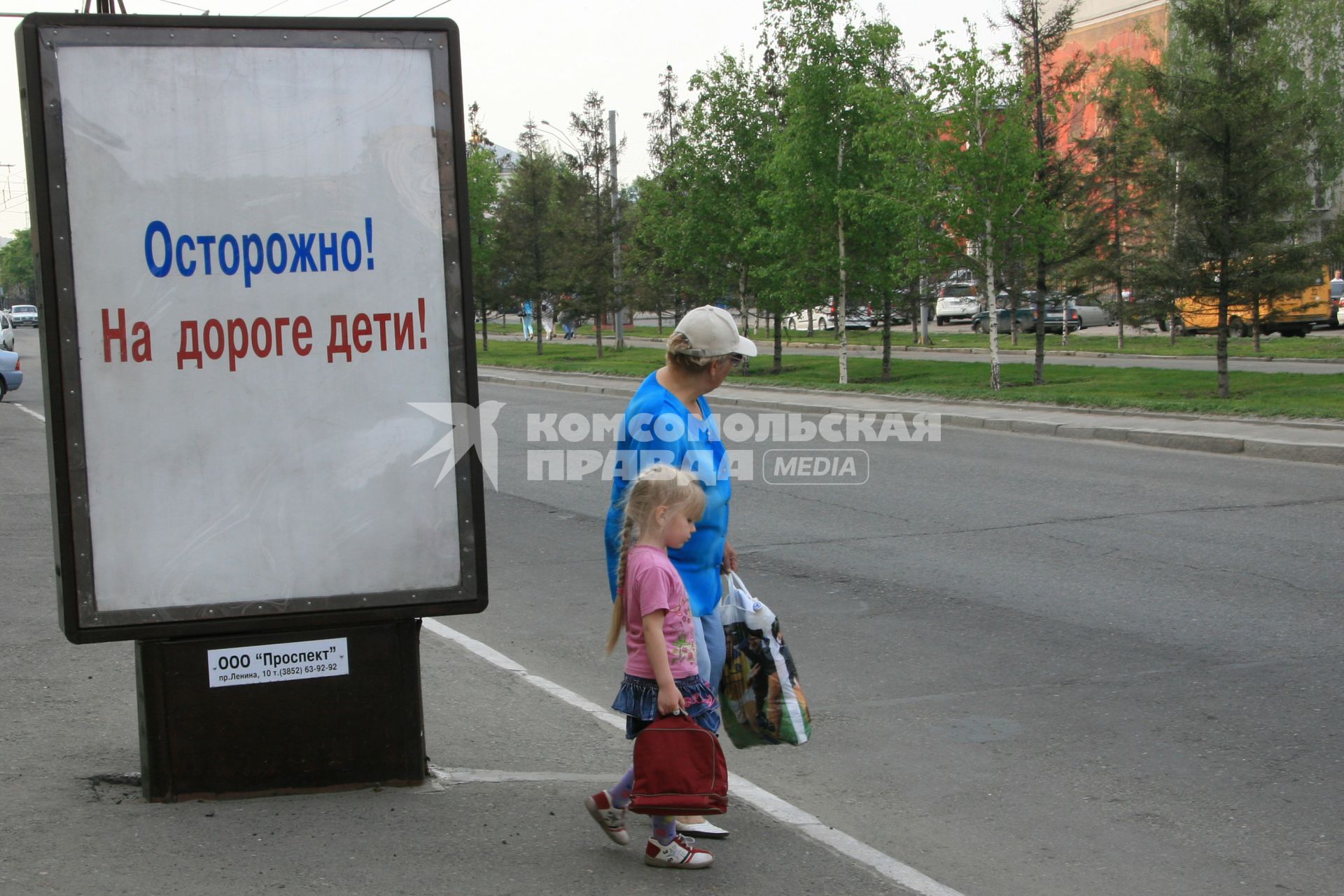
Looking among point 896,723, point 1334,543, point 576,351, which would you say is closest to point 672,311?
point 576,351

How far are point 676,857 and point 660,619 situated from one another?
0.73 metres

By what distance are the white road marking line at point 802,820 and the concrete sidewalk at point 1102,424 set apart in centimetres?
1119

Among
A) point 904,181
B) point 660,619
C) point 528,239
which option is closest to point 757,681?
point 660,619

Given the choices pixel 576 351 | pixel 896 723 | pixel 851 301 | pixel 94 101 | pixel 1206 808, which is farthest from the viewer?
pixel 576 351

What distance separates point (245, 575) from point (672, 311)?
5034 cm

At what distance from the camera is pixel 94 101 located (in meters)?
3.87

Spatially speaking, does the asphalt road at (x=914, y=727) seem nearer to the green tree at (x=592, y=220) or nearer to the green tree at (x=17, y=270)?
the green tree at (x=592, y=220)

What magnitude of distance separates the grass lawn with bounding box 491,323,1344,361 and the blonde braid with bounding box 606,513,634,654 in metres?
28.5

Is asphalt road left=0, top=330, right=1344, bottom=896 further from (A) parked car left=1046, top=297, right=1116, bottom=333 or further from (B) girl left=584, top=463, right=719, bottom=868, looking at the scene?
(A) parked car left=1046, top=297, right=1116, bottom=333

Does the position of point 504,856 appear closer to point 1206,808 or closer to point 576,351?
point 1206,808

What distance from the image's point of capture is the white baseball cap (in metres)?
4.21

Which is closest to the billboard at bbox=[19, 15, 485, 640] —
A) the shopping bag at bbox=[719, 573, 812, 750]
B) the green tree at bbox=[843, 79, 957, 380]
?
the shopping bag at bbox=[719, 573, 812, 750]

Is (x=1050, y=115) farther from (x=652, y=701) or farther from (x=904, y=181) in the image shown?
(x=652, y=701)

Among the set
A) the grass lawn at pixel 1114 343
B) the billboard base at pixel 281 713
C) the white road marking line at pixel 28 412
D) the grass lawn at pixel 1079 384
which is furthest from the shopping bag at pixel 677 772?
the grass lawn at pixel 1114 343
